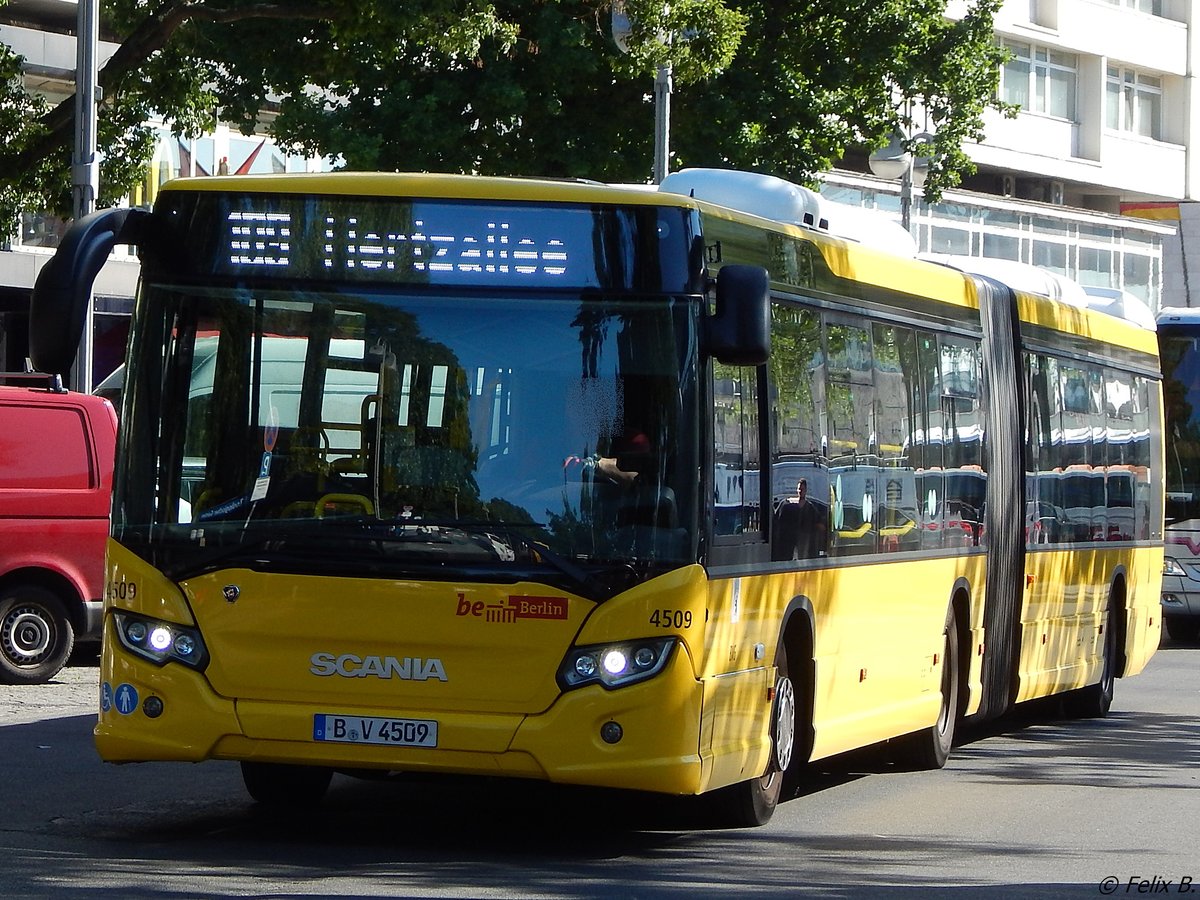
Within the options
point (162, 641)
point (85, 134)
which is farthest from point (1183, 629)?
point (162, 641)

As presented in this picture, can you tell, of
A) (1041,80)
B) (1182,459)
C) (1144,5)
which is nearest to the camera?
(1182,459)

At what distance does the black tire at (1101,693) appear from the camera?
57.5 feet

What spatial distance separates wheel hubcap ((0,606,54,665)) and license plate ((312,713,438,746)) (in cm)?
797

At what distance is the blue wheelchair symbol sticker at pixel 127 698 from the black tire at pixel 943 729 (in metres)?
5.45

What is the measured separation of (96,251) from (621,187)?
210cm

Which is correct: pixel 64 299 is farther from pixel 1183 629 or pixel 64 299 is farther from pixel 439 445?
pixel 1183 629

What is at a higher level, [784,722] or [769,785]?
[784,722]

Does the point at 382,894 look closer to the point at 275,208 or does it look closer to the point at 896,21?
the point at 275,208

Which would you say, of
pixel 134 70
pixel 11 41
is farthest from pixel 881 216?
pixel 11 41

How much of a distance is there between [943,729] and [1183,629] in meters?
15.8

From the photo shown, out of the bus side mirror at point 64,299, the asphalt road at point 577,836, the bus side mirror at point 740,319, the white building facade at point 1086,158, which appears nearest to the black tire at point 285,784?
the asphalt road at point 577,836

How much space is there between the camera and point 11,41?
32562mm

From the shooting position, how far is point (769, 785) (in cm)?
1031

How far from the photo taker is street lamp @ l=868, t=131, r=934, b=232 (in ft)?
98.0
